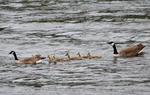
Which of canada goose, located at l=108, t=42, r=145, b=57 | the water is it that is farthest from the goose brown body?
the water

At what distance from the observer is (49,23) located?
30953 mm

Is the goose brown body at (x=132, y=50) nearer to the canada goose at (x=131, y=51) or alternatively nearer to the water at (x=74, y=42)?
the canada goose at (x=131, y=51)

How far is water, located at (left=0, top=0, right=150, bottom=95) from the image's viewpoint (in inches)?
661

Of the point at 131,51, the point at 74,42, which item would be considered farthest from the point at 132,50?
the point at 74,42

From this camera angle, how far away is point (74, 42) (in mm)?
25109

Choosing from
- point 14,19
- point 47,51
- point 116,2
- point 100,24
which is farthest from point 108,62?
point 116,2

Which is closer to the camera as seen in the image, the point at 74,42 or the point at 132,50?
the point at 132,50

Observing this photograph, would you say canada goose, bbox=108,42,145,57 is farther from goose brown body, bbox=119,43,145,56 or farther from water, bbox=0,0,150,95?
water, bbox=0,0,150,95

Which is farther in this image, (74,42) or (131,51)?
(74,42)

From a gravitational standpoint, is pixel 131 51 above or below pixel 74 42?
below

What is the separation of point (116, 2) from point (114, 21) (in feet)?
25.4

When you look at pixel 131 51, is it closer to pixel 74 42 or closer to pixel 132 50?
pixel 132 50

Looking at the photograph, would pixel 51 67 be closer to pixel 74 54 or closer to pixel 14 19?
pixel 74 54

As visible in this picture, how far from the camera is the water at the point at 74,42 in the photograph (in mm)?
16797
